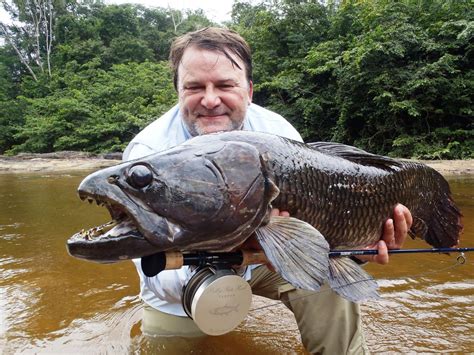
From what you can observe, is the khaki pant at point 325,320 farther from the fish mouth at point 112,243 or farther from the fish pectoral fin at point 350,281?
the fish mouth at point 112,243

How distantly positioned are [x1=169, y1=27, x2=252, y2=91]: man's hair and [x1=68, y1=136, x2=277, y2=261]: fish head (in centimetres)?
115

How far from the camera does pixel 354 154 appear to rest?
2.16 m

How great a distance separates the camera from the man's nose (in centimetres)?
247

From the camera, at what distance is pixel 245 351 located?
2.66 m

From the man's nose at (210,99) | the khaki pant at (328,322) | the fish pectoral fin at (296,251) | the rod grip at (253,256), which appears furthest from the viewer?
the man's nose at (210,99)

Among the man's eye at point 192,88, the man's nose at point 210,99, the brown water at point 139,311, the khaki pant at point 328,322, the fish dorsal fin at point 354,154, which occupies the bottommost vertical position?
the brown water at point 139,311

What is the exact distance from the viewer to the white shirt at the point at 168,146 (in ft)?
7.82

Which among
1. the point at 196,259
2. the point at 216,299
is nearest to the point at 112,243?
the point at 196,259

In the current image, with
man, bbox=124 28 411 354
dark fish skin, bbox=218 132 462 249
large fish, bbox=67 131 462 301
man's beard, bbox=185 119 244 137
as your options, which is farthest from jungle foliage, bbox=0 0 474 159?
large fish, bbox=67 131 462 301

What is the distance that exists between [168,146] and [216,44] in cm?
71

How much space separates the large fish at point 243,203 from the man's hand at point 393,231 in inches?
5.5

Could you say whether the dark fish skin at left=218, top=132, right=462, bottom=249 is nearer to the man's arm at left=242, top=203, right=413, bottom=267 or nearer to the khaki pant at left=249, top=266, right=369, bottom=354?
the man's arm at left=242, top=203, right=413, bottom=267

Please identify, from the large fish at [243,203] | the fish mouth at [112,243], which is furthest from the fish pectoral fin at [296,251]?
the fish mouth at [112,243]

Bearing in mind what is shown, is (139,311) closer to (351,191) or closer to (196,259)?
(196,259)
